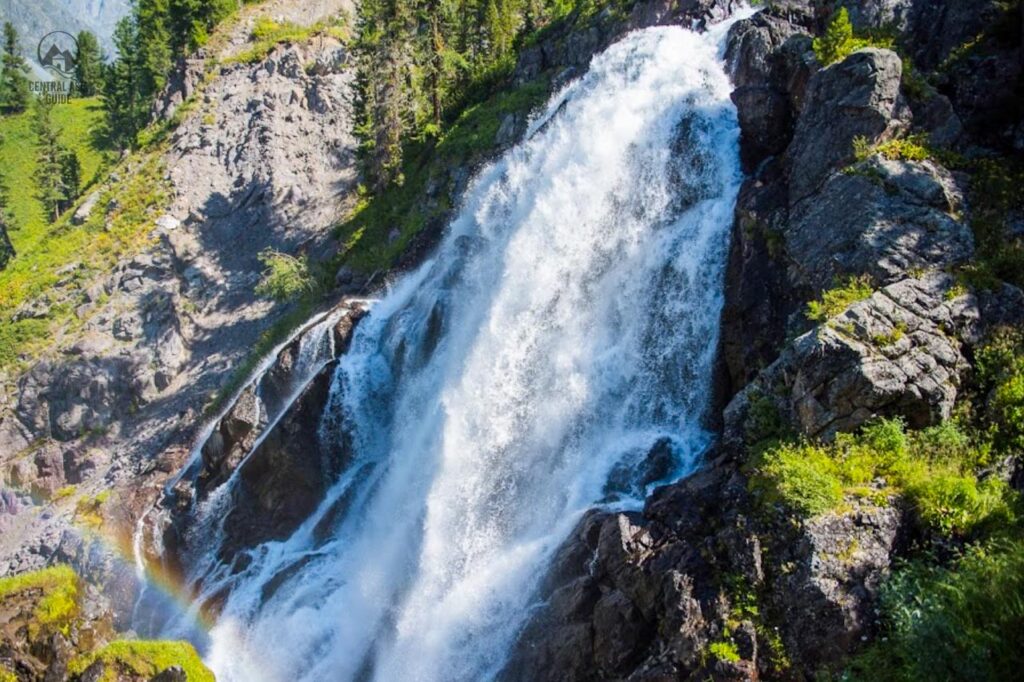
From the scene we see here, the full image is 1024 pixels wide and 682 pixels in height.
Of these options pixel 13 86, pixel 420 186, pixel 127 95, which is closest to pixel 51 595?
pixel 420 186

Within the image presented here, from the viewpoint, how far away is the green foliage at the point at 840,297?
14.2 metres

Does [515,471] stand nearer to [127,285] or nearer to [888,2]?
[888,2]

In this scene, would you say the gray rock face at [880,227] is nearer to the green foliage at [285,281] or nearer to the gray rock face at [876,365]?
the gray rock face at [876,365]

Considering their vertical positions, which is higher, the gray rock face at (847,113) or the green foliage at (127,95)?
the green foliage at (127,95)

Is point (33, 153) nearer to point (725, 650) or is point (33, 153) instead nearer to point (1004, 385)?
point (725, 650)

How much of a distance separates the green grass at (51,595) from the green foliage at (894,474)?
49.8 ft

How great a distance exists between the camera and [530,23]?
1773 inches

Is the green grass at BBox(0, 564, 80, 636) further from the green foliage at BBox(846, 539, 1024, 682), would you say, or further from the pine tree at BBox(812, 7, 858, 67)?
the pine tree at BBox(812, 7, 858, 67)

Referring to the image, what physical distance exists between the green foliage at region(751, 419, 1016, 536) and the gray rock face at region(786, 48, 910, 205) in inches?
274

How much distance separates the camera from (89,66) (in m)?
94.8

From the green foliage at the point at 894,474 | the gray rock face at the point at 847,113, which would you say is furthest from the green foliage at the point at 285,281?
the green foliage at the point at 894,474

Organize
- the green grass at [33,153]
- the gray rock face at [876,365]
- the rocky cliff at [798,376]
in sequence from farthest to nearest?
the green grass at [33,153] < the gray rock face at [876,365] < the rocky cliff at [798,376]

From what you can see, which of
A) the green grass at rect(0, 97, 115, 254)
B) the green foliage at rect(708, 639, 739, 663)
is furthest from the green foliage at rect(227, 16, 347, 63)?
the green foliage at rect(708, 639, 739, 663)

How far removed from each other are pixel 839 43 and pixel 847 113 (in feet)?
8.49
